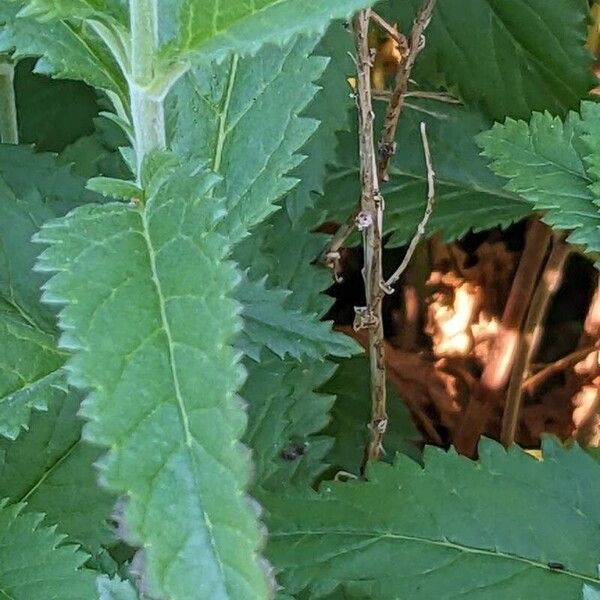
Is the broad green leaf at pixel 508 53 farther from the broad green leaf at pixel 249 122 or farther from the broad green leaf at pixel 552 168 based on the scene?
the broad green leaf at pixel 249 122

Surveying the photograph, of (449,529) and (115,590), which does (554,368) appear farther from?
(115,590)

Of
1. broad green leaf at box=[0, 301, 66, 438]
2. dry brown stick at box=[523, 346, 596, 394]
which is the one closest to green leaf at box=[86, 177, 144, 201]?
broad green leaf at box=[0, 301, 66, 438]

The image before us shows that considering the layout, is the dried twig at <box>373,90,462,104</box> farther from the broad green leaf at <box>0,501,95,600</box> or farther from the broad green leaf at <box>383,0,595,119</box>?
the broad green leaf at <box>0,501,95,600</box>

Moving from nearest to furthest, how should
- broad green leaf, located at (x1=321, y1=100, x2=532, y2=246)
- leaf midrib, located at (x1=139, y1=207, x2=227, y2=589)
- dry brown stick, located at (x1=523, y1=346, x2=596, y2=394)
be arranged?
leaf midrib, located at (x1=139, y1=207, x2=227, y2=589) → broad green leaf, located at (x1=321, y1=100, x2=532, y2=246) → dry brown stick, located at (x1=523, y1=346, x2=596, y2=394)

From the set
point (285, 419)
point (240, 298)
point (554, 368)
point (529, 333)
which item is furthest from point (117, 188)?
point (554, 368)

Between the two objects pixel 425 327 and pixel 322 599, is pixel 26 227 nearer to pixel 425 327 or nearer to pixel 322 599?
pixel 322 599

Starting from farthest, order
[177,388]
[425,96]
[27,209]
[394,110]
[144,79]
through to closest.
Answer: [425,96] < [394,110] < [27,209] < [144,79] < [177,388]

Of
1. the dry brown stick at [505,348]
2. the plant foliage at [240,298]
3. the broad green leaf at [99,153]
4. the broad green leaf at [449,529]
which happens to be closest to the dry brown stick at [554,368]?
the dry brown stick at [505,348]
